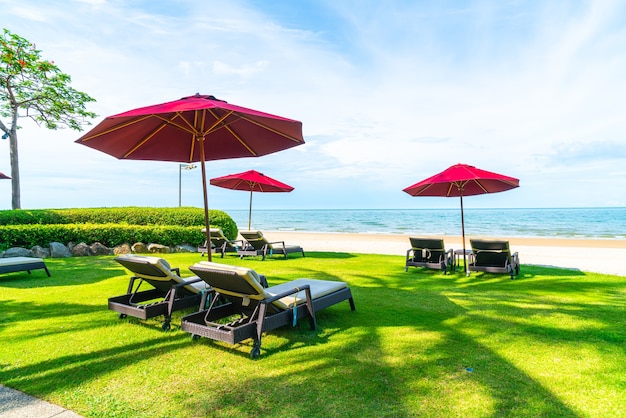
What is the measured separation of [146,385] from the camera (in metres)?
2.72

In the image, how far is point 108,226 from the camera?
38.8 ft

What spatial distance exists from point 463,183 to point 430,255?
2.15 meters

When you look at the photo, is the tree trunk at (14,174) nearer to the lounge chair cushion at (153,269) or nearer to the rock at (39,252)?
the rock at (39,252)

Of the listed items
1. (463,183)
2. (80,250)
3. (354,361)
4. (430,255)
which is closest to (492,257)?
(430,255)

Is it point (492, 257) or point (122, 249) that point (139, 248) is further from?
point (492, 257)

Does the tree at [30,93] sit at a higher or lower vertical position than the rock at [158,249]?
higher

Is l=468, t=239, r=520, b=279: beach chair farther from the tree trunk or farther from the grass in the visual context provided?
the tree trunk

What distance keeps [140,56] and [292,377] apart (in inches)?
A: 355

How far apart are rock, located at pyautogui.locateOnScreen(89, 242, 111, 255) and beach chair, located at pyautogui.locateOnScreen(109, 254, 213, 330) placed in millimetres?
8134

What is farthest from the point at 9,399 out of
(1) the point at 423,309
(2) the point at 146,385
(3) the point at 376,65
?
(3) the point at 376,65

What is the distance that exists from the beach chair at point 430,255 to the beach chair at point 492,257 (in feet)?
1.82

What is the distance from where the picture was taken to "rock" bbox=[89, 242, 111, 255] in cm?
1138

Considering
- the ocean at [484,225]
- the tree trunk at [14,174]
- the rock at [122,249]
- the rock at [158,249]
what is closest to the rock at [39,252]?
the rock at [122,249]

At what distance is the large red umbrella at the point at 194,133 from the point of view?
399 cm
